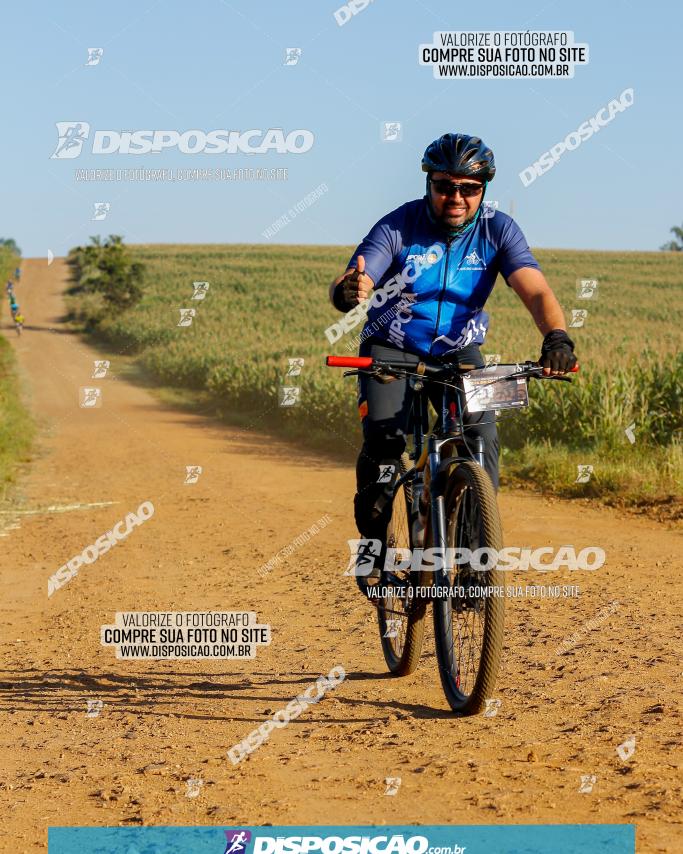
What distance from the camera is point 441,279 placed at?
5.30m

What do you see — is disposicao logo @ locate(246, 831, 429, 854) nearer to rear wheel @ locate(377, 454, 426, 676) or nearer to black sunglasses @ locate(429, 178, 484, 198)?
rear wheel @ locate(377, 454, 426, 676)

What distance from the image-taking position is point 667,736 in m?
4.48

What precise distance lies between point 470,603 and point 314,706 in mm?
951

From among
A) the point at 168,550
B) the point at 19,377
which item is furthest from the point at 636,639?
the point at 19,377

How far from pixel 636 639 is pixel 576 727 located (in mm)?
1621

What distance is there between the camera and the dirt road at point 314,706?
394cm

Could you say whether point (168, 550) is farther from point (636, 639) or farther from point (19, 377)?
point (19, 377)

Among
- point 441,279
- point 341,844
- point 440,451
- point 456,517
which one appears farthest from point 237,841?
point 441,279

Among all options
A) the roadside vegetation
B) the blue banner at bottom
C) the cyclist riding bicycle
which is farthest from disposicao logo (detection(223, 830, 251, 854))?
the roadside vegetation

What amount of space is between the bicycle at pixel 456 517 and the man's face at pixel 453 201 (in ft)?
2.21

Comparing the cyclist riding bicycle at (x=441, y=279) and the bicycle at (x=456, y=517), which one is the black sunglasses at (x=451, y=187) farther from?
the bicycle at (x=456, y=517)

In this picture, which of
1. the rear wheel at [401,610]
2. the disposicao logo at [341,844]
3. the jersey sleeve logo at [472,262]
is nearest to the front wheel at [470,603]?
the rear wheel at [401,610]

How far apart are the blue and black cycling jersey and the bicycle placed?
22 cm

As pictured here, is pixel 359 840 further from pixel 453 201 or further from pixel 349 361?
pixel 453 201
